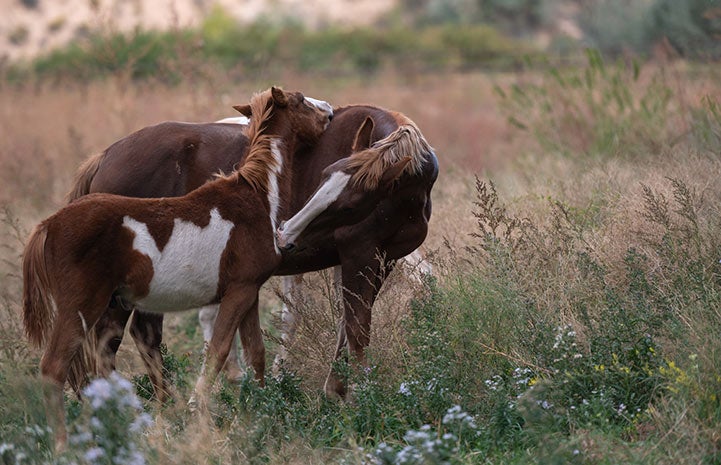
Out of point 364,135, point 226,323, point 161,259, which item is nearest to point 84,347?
point 161,259

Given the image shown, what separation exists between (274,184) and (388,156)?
2.53 ft


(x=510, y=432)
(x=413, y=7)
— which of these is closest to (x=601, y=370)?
(x=510, y=432)

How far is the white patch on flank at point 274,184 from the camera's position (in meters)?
5.60

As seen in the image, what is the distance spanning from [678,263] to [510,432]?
70.7 inches

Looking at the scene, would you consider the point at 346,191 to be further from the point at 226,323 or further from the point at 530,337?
the point at 530,337

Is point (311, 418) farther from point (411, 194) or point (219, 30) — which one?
point (219, 30)

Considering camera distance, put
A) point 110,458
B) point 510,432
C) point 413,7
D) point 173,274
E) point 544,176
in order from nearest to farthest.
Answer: point 110,458 < point 510,432 < point 173,274 < point 544,176 < point 413,7

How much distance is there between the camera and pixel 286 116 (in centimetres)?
598

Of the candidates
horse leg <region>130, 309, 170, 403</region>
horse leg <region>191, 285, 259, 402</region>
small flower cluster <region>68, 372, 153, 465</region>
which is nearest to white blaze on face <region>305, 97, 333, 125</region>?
horse leg <region>191, 285, 259, 402</region>

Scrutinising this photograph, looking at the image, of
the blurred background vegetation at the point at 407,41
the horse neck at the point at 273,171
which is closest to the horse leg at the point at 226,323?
the horse neck at the point at 273,171

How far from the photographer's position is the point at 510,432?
480cm

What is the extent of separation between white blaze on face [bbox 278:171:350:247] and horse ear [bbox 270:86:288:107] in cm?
83

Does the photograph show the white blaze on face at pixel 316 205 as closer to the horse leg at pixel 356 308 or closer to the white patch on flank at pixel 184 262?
the white patch on flank at pixel 184 262

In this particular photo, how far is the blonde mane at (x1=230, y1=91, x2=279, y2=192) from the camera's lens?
18.6ft
